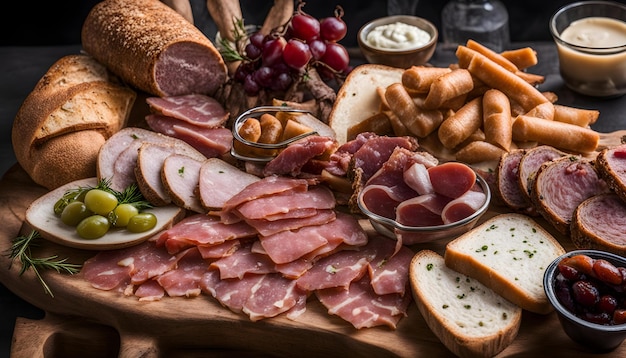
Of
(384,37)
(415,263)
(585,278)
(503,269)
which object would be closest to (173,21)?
(384,37)

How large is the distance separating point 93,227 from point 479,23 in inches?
99.0

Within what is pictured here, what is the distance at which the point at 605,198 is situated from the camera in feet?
9.52

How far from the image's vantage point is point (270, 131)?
345cm

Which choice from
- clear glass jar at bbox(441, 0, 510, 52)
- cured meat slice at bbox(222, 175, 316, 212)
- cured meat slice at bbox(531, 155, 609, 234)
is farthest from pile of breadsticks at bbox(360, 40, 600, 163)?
clear glass jar at bbox(441, 0, 510, 52)

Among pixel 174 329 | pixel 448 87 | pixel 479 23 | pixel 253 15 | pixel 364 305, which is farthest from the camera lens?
pixel 253 15

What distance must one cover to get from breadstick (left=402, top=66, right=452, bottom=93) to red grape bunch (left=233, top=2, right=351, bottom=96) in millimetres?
540

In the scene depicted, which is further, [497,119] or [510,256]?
[497,119]

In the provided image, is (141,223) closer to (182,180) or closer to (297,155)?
(182,180)

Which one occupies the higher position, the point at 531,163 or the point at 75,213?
the point at 531,163

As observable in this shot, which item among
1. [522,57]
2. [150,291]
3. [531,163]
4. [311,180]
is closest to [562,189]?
[531,163]

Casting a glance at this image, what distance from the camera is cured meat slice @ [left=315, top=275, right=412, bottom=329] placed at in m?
2.71

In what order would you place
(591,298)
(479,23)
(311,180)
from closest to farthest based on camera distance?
1. (591,298)
2. (311,180)
3. (479,23)

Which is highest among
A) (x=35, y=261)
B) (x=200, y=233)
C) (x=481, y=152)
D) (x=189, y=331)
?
(x=481, y=152)

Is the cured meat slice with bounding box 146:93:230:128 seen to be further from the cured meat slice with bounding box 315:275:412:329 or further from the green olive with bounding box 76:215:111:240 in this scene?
the cured meat slice with bounding box 315:275:412:329
